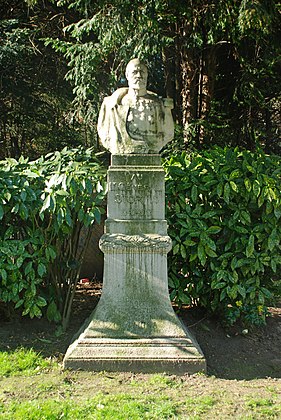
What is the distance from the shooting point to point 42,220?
446cm

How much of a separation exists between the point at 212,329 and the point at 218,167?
1.70m

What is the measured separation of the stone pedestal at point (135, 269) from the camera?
13.1 ft

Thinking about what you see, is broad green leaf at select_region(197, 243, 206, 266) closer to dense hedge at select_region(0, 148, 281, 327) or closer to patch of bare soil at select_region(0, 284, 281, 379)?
dense hedge at select_region(0, 148, 281, 327)

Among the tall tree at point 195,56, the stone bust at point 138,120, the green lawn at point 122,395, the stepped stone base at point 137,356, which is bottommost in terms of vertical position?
the green lawn at point 122,395

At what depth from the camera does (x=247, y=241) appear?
461 cm

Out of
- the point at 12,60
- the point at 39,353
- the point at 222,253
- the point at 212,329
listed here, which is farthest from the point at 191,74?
the point at 39,353

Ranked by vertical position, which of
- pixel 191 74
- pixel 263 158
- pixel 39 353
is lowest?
pixel 39 353

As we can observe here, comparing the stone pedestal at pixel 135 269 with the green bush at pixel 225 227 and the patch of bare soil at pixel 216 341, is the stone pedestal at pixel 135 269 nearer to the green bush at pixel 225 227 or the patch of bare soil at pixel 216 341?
the patch of bare soil at pixel 216 341

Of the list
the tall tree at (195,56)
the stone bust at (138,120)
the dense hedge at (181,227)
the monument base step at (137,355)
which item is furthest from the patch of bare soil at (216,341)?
the tall tree at (195,56)

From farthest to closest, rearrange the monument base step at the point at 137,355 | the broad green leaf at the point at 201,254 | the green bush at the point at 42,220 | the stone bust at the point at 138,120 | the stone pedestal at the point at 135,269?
the broad green leaf at the point at 201,254 → the green bush at the point at 42,220 → the stone bust at the point at 138,120 → the stone pedestal at the point at 135,269 → the monument base step at the point at 137,355

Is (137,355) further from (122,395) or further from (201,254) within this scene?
(201,254)

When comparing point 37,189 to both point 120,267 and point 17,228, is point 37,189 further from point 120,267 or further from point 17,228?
point 120,267

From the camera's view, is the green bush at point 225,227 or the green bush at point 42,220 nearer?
the green bush at point 42,220

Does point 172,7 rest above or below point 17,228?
above
